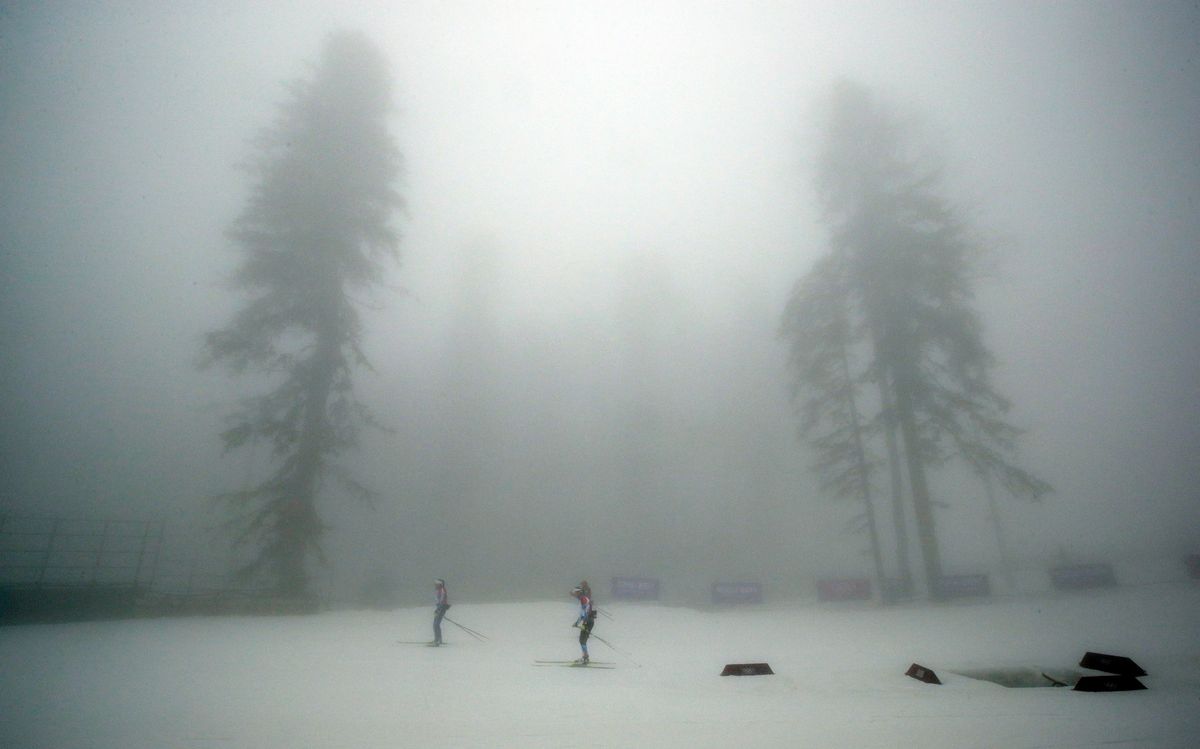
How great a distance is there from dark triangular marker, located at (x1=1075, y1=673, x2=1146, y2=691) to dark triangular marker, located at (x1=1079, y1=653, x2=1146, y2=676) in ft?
2.12

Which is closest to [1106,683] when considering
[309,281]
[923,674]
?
[923,674]

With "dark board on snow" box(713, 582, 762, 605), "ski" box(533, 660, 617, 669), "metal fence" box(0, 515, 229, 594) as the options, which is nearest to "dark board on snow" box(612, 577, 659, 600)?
"dark board on snow" box(713, 582, 762, 605)

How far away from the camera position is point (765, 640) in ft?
37.1

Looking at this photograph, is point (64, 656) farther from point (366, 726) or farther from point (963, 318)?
point (963, 318)

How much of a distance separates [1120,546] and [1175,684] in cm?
3303

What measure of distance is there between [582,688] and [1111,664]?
8.35 metres

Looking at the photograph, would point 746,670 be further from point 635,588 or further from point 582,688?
point 635,588

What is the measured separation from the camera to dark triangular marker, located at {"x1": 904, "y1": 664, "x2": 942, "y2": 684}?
718 cm

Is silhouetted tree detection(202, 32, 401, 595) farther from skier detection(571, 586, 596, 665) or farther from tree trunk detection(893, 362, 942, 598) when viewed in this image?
tree trunk detection(893, 362, 942, 598)

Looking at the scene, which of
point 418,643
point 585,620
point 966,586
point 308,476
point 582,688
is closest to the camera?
point 582,688

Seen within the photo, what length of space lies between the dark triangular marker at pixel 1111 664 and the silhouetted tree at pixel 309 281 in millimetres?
16882

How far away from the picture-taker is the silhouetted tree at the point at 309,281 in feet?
45.0

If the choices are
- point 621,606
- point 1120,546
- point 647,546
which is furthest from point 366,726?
point 1120,546

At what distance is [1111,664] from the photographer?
7.41 meters
